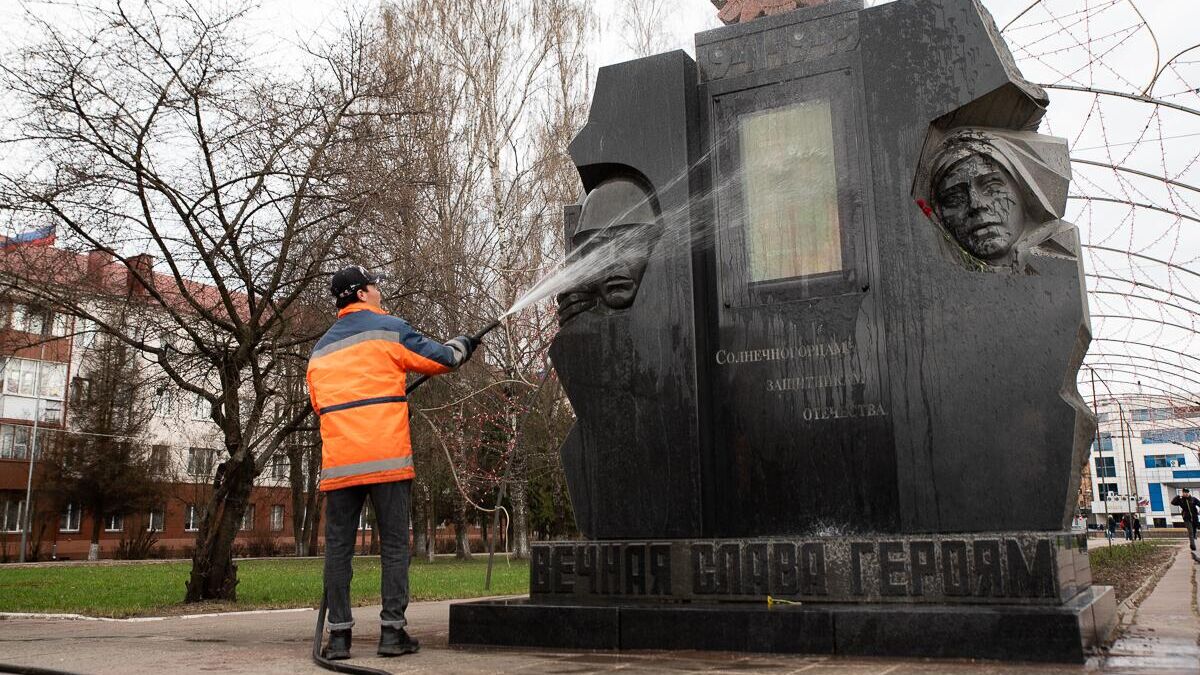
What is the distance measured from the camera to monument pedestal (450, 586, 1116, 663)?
3688 millimetres

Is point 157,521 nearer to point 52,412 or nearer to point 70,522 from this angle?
point 70,522

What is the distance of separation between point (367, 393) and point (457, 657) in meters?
1.30

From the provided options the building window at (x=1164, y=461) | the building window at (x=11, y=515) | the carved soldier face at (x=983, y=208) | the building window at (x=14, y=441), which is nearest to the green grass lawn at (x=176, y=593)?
the carved soldier face at (x=983, y=208)

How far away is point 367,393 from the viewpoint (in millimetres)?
4520

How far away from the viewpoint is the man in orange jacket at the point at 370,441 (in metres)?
4.46

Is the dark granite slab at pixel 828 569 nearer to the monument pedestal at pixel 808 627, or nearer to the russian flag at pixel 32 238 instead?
the monument pedestal at pixel 808 627

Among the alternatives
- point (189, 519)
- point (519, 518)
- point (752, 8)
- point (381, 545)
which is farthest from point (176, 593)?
point (189, 519)

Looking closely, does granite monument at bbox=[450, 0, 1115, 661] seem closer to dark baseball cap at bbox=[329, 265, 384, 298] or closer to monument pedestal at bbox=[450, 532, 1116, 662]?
monument pedestal at bbox=[450, 532, 1116, 662]

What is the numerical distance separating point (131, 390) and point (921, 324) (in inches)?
427

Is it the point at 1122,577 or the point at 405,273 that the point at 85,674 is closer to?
the point at 405,273

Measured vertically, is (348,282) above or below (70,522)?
above

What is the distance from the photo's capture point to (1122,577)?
11.6 m

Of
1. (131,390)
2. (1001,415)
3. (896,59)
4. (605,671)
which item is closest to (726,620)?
(605,671)

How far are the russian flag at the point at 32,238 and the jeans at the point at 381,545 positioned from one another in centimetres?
830
